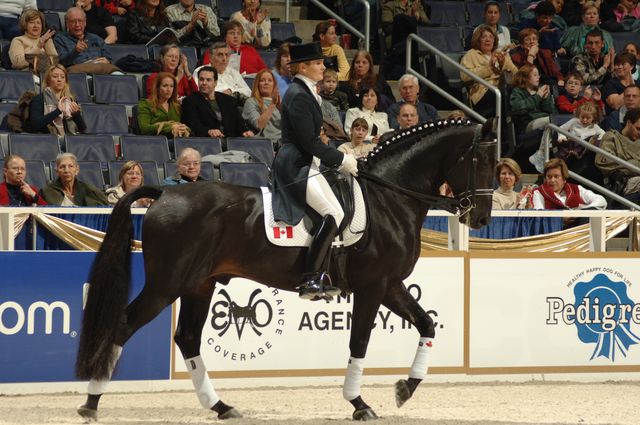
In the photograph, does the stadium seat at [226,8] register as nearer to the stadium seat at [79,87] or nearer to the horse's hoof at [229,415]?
the stadium seat at [79,87]

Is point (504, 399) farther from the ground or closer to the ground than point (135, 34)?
closer to the ground

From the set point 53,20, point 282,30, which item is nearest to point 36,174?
point 53,20

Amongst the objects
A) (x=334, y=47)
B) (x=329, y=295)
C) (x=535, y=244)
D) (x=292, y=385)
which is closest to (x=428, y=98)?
(x=334, y=47)

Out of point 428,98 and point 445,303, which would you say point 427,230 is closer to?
point 445,303

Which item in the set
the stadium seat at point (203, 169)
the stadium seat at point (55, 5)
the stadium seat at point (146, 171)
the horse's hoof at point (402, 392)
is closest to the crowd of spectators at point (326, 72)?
the stadium seat at point (55, 5)

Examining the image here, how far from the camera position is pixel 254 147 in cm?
1291

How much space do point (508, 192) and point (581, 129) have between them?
2840 mm

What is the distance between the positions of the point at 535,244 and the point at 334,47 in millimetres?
4835

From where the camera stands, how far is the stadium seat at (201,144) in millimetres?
12625

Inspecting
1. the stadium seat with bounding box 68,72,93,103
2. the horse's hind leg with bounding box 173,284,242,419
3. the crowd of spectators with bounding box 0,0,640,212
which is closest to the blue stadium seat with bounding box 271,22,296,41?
the crowd of spectators with bounding box 0,0,640,212

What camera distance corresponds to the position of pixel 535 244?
11180mm

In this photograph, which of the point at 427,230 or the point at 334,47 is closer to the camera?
the point at 427,230

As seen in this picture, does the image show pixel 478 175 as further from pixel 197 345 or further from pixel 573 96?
pixel 573 96

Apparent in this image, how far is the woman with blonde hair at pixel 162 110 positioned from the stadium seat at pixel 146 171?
0.83 m
